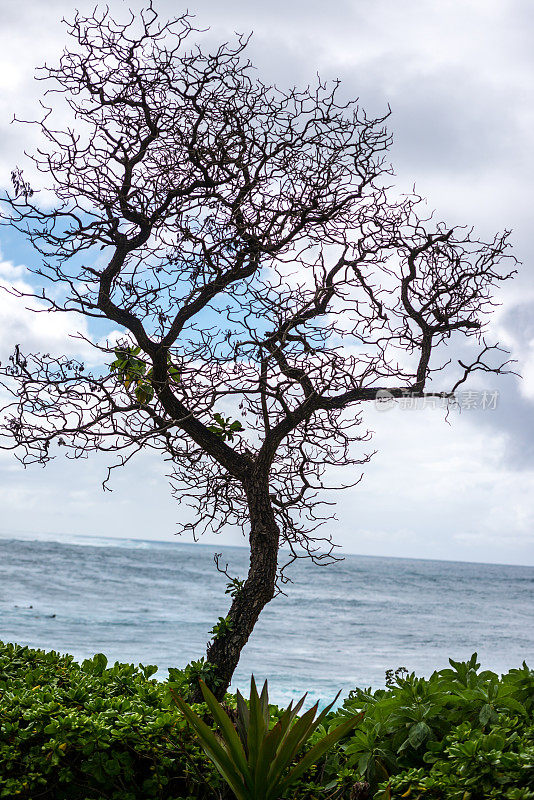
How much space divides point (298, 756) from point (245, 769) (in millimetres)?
395

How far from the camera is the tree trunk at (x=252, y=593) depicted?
3432 mm

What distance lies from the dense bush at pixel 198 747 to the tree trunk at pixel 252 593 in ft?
1.31

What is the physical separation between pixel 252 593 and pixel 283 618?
51.9ft

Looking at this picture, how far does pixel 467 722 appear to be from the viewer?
279 cm

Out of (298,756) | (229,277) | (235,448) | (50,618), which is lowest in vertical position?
(50,618)

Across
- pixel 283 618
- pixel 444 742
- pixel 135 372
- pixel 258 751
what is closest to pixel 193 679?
pixel 258 751

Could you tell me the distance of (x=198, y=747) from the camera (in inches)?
114

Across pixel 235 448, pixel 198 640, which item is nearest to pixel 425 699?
pixel 235 448

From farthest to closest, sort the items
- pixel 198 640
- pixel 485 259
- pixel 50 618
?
pixel 50 618, pixel 198 640, pixel 485 259

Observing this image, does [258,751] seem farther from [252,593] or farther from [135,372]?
[135,372]

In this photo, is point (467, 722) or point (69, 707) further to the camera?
point (69, 707)

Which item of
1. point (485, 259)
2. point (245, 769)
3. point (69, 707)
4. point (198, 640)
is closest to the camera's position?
point (245, 769)

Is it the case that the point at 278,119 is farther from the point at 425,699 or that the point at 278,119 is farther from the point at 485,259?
the point at 425,699

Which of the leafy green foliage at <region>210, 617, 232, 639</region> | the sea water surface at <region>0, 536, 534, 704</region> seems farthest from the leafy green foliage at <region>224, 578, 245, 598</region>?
the sea water surface at <region>0, 536, 534, 704</region>
